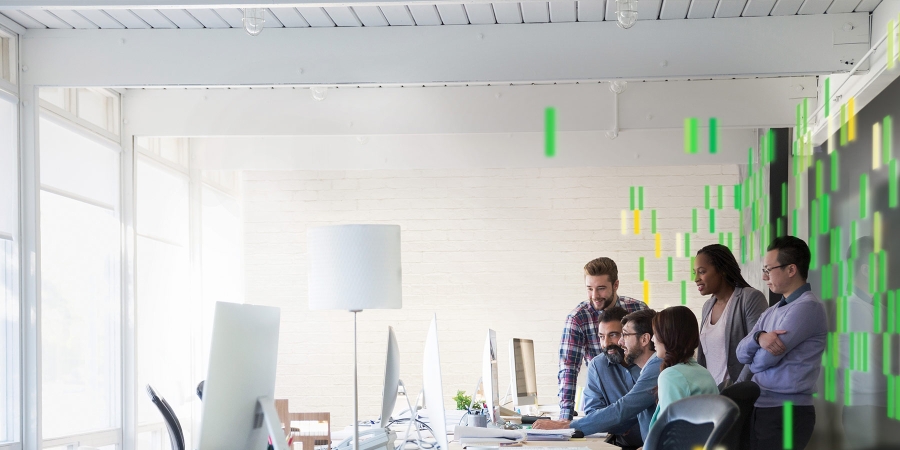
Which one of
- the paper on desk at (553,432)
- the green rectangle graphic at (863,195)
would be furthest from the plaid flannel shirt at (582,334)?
the green rectangle graphic at (863,195)

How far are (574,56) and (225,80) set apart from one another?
1.84 meters

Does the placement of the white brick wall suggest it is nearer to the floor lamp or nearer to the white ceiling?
the white ceiling

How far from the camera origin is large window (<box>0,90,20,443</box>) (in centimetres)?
460

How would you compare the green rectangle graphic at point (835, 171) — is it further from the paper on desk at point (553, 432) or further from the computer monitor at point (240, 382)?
the computer monitor at point (240, 382)

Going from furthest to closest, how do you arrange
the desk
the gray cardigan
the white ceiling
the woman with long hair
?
the white ceiling → the gray cardigan → the desk → the woman with long hair

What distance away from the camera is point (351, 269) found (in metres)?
3.12

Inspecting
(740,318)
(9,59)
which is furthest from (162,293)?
(740,318)

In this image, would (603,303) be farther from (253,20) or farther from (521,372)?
(253,20)

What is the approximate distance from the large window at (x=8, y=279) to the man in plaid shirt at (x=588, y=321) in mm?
2810

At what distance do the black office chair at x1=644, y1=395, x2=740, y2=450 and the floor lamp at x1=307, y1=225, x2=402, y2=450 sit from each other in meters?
1.16

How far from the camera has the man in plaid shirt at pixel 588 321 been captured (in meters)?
4.49

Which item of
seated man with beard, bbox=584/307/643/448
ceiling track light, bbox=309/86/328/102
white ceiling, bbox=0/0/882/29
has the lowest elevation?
seated man with beard, bbox=584/307/643/448

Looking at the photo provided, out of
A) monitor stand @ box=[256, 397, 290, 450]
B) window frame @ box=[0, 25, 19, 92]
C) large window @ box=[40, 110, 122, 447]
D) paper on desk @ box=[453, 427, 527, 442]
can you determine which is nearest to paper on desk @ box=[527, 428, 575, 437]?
paper on desk @ box=[453, 427, 527, 442]

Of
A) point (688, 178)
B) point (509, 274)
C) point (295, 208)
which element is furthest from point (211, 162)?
point (688, 178)
